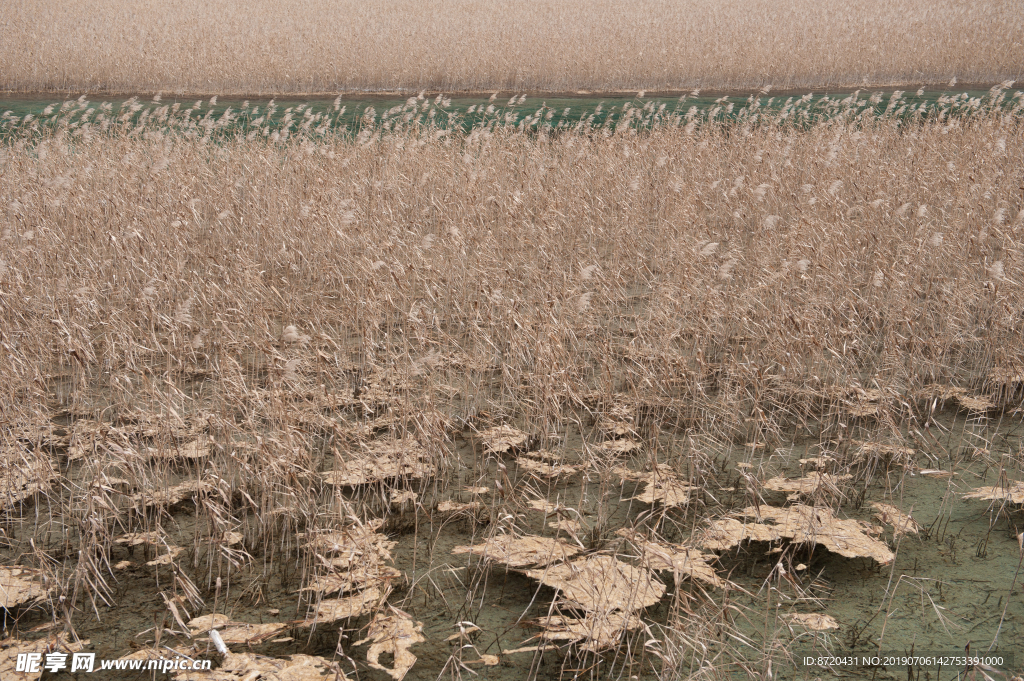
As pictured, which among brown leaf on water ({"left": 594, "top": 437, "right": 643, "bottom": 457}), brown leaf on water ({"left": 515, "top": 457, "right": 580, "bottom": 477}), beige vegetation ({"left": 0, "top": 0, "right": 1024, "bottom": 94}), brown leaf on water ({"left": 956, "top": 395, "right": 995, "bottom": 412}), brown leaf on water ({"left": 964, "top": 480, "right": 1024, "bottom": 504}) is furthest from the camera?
beige vegetation ({"left": 0, "top": 0, "right": 1024, "bottom": 94})

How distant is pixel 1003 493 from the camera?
2.89 m

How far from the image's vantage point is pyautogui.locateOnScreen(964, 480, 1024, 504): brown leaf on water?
114 inches

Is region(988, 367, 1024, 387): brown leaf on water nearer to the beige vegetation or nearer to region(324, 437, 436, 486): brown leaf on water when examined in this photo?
region(324, 437, 436, 486): brown leaf on water

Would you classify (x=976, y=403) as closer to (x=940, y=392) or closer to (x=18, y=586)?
(x=940, y=392)

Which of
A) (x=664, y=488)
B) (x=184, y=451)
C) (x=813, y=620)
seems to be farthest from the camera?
(x=184, y=451)

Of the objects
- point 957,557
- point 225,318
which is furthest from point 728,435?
point 225,318

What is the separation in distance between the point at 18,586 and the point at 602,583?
5.99 feet

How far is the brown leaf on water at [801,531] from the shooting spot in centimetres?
264

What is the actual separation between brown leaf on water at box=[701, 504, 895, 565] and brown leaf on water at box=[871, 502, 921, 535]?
3.0 inches

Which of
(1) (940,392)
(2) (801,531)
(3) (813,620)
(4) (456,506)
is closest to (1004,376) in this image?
(1) (940,392)

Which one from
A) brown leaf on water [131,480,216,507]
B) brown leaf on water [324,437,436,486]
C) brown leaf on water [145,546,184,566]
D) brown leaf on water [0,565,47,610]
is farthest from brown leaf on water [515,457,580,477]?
brown leaf on water [0,565,47,610]

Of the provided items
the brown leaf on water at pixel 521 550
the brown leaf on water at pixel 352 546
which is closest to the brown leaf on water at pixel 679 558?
the brown leaf on water at pixel 521 550

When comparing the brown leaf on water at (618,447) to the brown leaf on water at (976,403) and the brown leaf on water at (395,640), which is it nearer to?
the brown leaf on water at (395,640)

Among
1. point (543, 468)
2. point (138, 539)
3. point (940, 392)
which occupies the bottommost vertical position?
point (138, 539)
